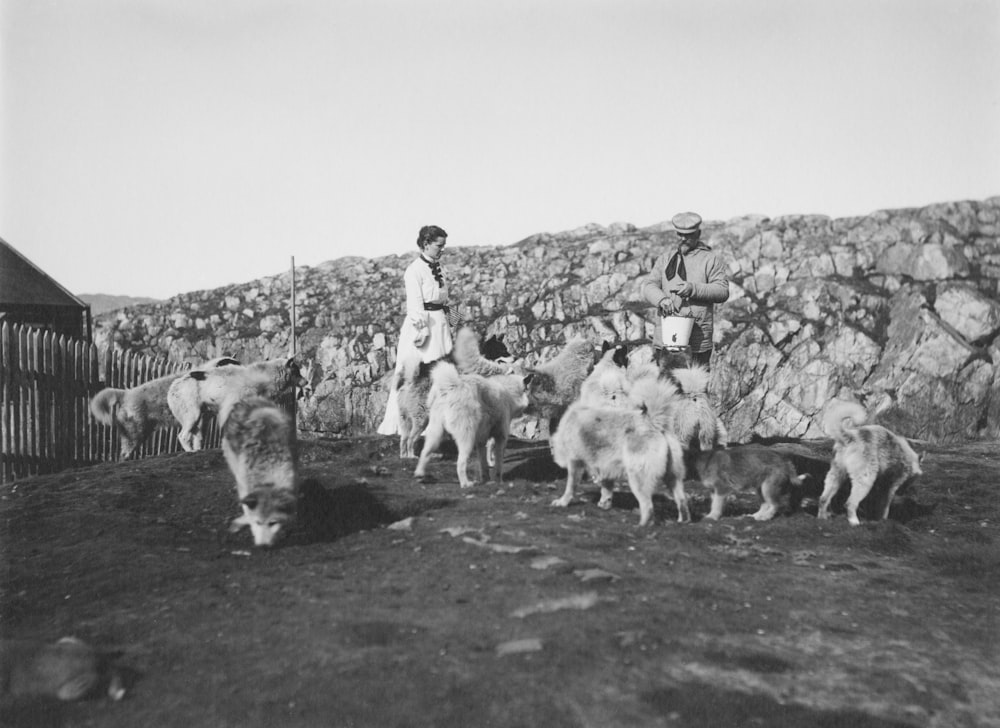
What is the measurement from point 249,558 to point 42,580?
147 centimetres

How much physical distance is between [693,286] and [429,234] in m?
3.91

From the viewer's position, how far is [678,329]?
9734mm

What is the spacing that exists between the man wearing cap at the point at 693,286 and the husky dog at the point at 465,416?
8.20 feet

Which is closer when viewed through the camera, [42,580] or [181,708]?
[181,708]

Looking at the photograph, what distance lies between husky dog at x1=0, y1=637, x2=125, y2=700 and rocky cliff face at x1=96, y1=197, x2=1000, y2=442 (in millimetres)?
25281

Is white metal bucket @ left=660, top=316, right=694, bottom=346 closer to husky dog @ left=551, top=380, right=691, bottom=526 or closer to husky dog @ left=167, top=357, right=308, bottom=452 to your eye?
husky dog @ left=551, top=380, right=691, bottom=526

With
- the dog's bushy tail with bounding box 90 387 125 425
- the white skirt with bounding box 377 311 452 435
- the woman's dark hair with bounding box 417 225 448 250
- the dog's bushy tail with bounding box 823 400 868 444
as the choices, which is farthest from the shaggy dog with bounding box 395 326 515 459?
the dog's bushy tail with bounding box 90 387 125 425

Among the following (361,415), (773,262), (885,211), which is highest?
(885,211)

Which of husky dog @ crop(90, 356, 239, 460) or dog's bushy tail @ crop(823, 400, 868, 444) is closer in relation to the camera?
dog's bushy tail @ crop(823, 400, 868, 444)

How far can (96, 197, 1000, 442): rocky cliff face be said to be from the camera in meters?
29.9

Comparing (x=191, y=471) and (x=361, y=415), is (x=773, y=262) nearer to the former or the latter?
(x=361, y=415)

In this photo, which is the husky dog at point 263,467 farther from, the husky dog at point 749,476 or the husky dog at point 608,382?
the husky dog at point 749,476

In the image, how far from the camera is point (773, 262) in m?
33.8

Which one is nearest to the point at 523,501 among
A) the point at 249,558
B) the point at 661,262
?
the point at 249,558
